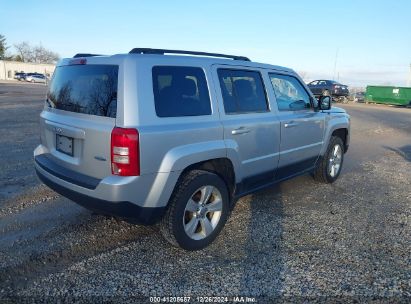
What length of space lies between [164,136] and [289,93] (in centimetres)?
243

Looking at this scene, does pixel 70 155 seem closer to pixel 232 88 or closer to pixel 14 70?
pixel 232 88

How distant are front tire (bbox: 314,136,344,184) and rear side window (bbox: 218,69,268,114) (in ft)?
6.50

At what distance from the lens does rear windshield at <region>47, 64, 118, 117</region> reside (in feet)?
10.1

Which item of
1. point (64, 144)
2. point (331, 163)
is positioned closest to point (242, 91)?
point (64, 144)

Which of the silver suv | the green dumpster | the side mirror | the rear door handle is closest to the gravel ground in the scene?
the silver suv

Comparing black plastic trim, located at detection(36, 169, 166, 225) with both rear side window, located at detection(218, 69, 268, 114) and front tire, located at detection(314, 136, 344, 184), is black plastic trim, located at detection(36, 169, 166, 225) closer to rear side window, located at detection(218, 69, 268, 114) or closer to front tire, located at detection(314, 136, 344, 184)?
rear side window, located at detection(218, 69, 268, 114)

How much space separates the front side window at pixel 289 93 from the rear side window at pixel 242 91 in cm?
32

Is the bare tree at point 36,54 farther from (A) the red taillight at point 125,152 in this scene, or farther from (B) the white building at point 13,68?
(A) the red taillight at point 125,152

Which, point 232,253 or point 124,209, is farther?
point 232,253

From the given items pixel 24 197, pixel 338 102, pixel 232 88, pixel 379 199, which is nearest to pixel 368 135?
pixel 379 199

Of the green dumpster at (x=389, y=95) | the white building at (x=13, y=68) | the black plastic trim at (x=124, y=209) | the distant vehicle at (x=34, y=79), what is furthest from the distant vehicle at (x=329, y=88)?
the white building at (x=13, y=68)

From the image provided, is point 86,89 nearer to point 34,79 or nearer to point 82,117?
point 82,117

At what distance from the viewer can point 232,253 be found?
3566mm

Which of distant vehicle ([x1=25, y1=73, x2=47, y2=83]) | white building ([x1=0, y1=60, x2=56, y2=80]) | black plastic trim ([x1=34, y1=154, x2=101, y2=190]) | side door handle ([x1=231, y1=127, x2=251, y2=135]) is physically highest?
white building ([x1=0, y1=60, x2=56, y2=80])
